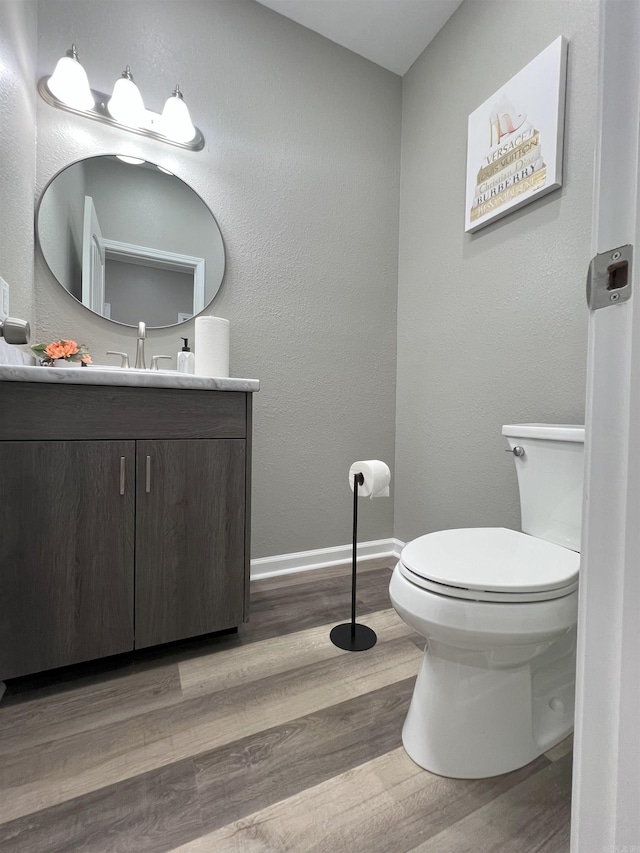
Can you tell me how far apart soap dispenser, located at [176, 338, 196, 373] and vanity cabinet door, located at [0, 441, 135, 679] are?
513mm

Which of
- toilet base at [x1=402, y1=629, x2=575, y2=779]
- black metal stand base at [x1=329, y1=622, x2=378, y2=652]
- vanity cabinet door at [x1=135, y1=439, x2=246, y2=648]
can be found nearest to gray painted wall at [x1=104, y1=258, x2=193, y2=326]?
vanity cabinet door at [x1=135, y1=439, x2=246, y2=648]

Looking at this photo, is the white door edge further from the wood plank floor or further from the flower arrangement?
the flower arrangement

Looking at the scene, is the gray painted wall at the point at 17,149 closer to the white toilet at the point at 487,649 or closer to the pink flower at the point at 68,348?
the pink flower at the point at 68,348

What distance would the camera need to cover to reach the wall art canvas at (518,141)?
132 centimetres

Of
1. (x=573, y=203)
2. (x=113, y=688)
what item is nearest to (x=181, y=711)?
(x=113, y=688)

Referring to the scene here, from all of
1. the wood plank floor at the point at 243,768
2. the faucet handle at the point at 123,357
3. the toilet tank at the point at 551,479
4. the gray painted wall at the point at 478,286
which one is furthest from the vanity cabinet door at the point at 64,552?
the gray painted wall at the point at 478,286

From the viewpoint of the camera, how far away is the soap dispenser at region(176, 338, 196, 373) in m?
1.54

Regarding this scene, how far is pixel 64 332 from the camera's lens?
4.86 feet

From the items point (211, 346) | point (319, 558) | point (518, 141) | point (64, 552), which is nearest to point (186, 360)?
point (211, 346)

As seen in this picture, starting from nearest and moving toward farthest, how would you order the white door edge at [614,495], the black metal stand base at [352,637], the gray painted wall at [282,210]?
the white door edge at [614,495]
the black metal stand base at [352,637]
the gray painted wall at [282,210]

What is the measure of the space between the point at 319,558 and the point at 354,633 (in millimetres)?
637

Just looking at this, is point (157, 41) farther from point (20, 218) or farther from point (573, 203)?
point (573, 203)

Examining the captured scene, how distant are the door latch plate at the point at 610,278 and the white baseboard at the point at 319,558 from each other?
1693mm

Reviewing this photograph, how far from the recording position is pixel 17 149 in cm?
125
